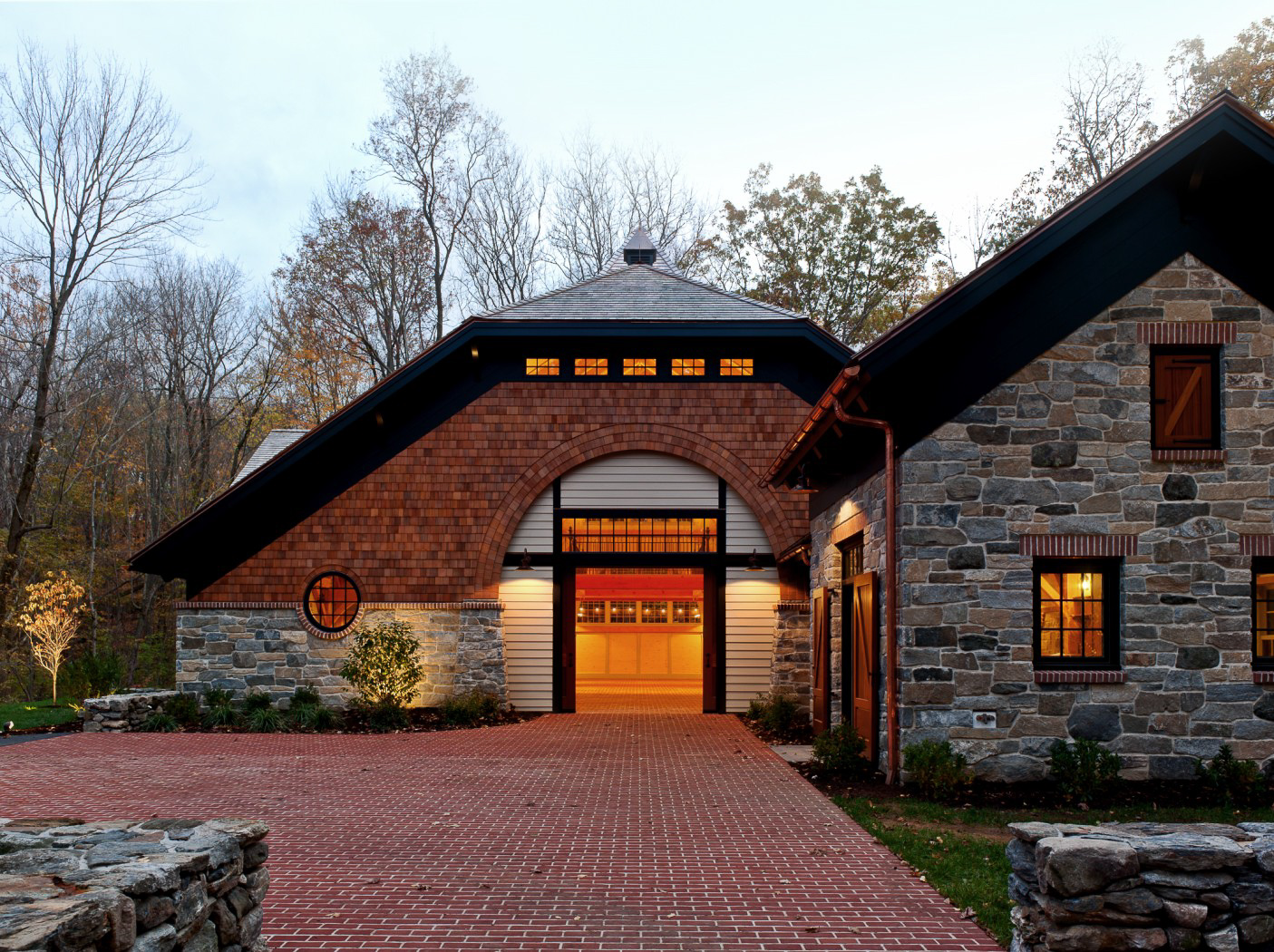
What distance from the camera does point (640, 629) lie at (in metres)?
22.3

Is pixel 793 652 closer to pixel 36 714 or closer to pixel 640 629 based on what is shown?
pixel 640 629

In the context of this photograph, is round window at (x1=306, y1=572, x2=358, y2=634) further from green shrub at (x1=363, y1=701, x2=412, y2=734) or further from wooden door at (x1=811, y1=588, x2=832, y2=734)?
wooden door at (x1=811, y1=588, x2=832, y2=734)

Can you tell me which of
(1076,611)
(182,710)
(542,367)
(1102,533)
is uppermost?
(542,367)

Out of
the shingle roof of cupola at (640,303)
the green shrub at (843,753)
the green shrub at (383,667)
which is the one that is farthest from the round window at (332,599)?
the green shrub at (843,753)

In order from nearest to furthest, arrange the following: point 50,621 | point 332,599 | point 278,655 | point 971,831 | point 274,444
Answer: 1. point 971,831
2. point 278,655
3. point 332,599
4. point 50,621
5. point 274,444

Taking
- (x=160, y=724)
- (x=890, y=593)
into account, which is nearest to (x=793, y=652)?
(x=890, y=593)

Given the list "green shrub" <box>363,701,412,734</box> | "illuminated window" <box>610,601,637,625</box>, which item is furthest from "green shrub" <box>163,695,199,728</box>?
"illuminated window" <box>610,601,637,625</box>

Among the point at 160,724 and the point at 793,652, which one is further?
the point at 793,652

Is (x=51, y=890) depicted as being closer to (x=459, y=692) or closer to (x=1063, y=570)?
(x=1063, y=570)

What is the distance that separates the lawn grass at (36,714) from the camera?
16.3 metres

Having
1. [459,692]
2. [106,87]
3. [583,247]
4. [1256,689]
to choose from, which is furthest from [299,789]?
[583,247]

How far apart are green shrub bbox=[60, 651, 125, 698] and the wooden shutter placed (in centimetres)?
1658

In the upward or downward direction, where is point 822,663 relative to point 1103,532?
downward

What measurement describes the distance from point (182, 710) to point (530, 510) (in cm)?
596
